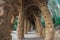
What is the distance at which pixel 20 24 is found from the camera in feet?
37.0

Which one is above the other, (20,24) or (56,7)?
(56,7)

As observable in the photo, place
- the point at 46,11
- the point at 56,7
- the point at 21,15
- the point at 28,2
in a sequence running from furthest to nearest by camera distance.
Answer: the point at 56,7, the point at 28,2, the point at 21,15, the point at 46,11

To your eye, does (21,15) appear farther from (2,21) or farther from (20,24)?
(2,21)

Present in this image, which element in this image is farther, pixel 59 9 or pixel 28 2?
pixel 59 9

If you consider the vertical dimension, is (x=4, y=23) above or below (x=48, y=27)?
above

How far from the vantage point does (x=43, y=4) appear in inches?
439

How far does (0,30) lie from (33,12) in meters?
15.9

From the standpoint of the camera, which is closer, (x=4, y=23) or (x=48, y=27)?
(x=4, y=23)

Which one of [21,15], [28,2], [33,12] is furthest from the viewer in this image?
[33,12]

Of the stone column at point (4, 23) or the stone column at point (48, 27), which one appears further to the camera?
the stone column at point (48, 27)

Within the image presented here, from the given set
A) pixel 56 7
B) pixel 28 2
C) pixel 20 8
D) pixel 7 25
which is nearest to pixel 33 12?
pixel 28 2

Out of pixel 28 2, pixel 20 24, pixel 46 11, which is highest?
pixel 28 2

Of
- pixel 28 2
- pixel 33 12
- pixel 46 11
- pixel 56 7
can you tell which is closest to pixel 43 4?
pixel 46 11

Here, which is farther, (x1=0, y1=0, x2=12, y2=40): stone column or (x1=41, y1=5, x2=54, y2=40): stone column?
(x1=41, y1=5, x2=54, y2=40): stone column
